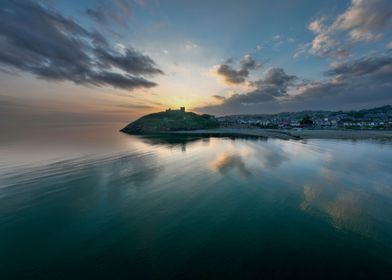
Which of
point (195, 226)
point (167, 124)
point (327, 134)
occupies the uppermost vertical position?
point (167, 124)

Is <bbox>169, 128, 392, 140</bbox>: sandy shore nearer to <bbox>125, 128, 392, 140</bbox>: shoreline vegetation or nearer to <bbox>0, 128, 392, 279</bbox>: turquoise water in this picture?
<bbox>125, 128, 392, 140</bbox>: shoreline vegetation

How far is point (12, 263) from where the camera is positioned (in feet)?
30.2

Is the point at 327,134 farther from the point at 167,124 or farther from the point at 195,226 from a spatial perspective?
the point at 167,124

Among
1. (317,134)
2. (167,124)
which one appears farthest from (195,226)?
(167,124)

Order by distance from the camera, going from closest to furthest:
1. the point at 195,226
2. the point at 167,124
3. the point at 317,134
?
1. the point at 195,226
2. the point at 317,134
3. the point at 167,124

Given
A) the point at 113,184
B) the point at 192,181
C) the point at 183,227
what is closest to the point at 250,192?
the point at 192,181

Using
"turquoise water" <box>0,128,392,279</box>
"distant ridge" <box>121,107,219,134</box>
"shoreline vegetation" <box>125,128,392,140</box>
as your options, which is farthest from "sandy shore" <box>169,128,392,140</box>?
"turquoise water" <box>0,128,392,279</box>

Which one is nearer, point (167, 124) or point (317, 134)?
point (317, 134)

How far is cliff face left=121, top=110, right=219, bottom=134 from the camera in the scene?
143075mm

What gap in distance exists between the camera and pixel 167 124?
15238 cm

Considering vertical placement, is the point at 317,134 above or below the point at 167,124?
below

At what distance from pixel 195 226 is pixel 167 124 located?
143782mm

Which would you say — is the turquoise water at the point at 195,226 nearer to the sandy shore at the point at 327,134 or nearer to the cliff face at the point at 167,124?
the sandy shore at the point at 327,134

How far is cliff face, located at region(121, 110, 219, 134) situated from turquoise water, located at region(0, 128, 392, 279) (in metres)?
119
